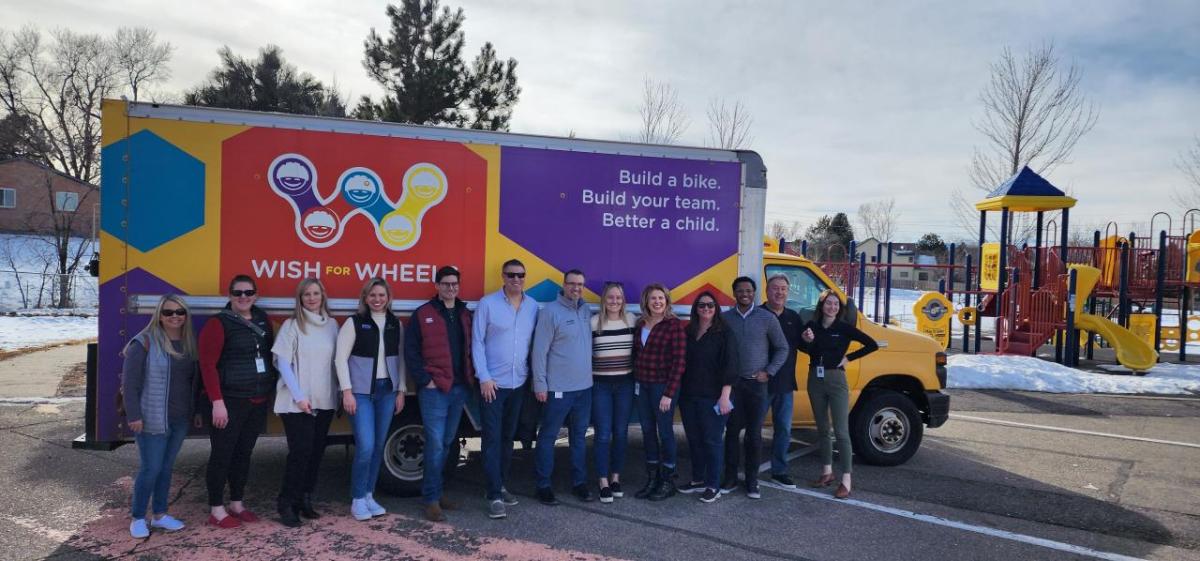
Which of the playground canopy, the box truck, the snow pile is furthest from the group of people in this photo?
the playground canopy

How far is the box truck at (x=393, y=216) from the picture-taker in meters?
4.98

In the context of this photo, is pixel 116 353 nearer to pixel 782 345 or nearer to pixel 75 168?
pixel 782 345

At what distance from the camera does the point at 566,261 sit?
577cm

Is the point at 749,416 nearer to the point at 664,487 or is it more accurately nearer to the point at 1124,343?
the point at 664,487

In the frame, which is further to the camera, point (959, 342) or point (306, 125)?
point (959, 342)

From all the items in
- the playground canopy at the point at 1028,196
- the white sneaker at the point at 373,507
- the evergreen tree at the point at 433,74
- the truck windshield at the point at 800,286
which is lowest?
the white sneaker at the point at 373,507

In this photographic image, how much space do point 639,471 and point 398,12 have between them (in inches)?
798

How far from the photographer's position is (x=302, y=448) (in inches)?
191

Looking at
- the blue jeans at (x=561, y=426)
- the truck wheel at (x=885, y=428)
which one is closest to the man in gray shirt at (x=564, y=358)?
the blue jeans at (x=561, y=426)

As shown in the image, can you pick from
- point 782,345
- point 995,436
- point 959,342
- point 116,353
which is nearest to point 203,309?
point 116,353

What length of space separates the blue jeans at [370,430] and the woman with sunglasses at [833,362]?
10.6 ft

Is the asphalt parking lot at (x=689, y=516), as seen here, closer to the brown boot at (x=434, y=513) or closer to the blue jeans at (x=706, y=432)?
the brown boot at (x=434, y=513)

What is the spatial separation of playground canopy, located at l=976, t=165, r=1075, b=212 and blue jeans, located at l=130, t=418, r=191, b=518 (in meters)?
16.1

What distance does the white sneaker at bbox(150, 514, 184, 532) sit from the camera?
4758 millimetres
